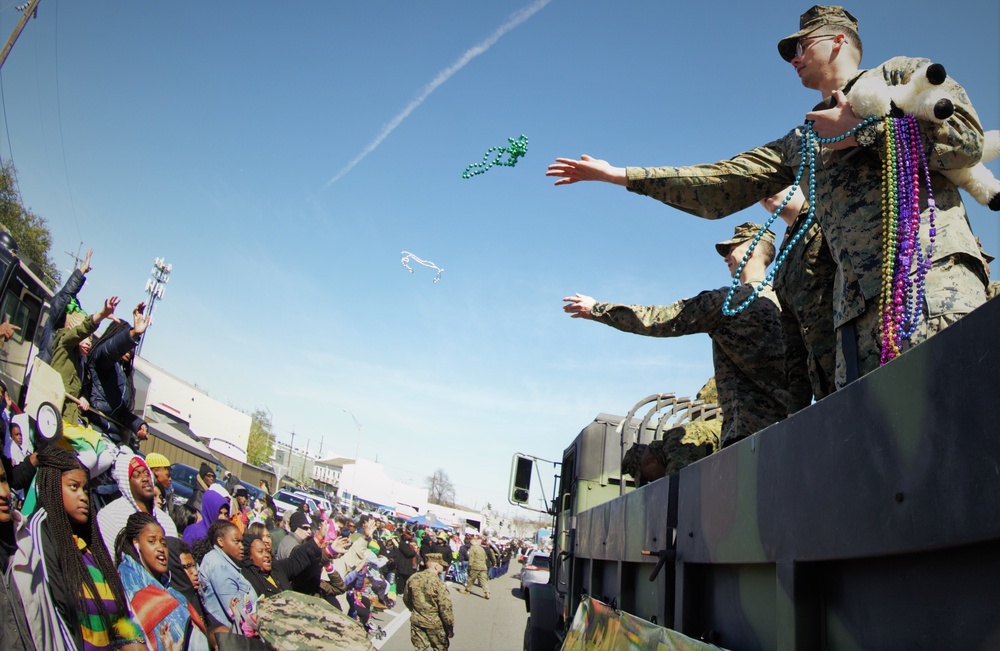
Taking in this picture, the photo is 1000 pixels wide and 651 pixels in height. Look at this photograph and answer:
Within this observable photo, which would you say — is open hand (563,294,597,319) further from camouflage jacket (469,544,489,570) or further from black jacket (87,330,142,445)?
camouflage jacket (469,544,489,570)

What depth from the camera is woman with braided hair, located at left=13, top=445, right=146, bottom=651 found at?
12.5 ft

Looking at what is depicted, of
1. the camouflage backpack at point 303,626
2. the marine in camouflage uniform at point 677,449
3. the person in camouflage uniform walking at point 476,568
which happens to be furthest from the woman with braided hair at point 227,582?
the person in camouflage uniform walking at point 476,568

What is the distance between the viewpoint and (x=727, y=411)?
3.45m

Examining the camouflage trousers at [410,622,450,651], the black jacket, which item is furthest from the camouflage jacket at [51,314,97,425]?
the camouflage trousers at [410,622,450,651]

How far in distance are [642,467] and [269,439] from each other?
63.9m

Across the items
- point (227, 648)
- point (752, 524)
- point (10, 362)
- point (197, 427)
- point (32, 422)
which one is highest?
point (197, 427)

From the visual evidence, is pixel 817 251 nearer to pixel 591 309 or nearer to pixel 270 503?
pixel 591 309

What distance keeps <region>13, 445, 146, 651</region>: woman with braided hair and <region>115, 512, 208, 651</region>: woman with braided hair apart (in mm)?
209

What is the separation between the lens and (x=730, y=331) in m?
3.48

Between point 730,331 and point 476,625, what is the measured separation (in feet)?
42.6

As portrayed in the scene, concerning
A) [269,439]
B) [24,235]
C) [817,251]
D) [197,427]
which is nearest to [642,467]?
[817,251]

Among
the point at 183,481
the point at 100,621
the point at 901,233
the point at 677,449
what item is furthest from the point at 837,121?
the point at 183,481

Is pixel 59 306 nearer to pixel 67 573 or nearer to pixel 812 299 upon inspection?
pixel 67 573

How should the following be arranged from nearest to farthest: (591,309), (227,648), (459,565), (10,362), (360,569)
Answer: (591,309) < (10,362) < (227,648) < (360,569) < (459,565)
